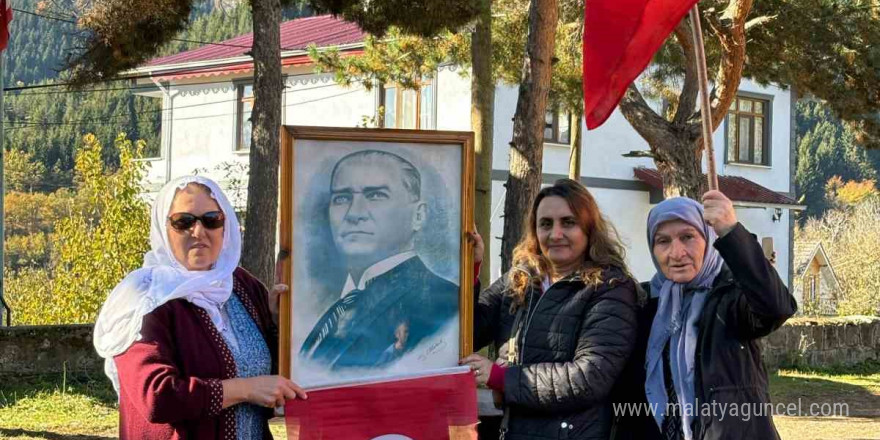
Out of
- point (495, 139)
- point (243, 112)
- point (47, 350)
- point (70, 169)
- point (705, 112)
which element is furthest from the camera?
point (70, 169)

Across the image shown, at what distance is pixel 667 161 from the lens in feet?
46.5

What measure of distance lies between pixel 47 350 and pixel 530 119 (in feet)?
19.5

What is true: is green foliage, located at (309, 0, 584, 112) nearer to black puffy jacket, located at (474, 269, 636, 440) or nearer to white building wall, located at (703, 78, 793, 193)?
black puffy jacket, located at (474, 269, 636, 440)

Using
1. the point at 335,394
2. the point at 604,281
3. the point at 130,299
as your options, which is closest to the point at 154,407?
the point at 130,299

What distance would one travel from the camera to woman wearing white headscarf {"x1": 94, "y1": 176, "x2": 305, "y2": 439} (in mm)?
3539

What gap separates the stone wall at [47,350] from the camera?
40.0 feet

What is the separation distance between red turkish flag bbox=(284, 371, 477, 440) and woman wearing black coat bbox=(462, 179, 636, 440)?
13 cm

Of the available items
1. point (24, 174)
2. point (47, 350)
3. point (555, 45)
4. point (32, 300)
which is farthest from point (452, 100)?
point (24, 174)

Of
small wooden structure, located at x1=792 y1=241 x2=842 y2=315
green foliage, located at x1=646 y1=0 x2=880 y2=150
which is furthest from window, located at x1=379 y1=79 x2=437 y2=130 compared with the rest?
small wooden structure, located at x1=792 y1=241 x2=842 y2=315

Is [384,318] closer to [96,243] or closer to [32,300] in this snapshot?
[96,243]

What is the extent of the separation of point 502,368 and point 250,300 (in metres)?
0.92

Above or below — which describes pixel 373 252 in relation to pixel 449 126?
below

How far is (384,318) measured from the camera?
13.4 ft

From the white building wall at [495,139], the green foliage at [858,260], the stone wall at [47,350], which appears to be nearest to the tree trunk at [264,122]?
the stone wall at [47,350]
